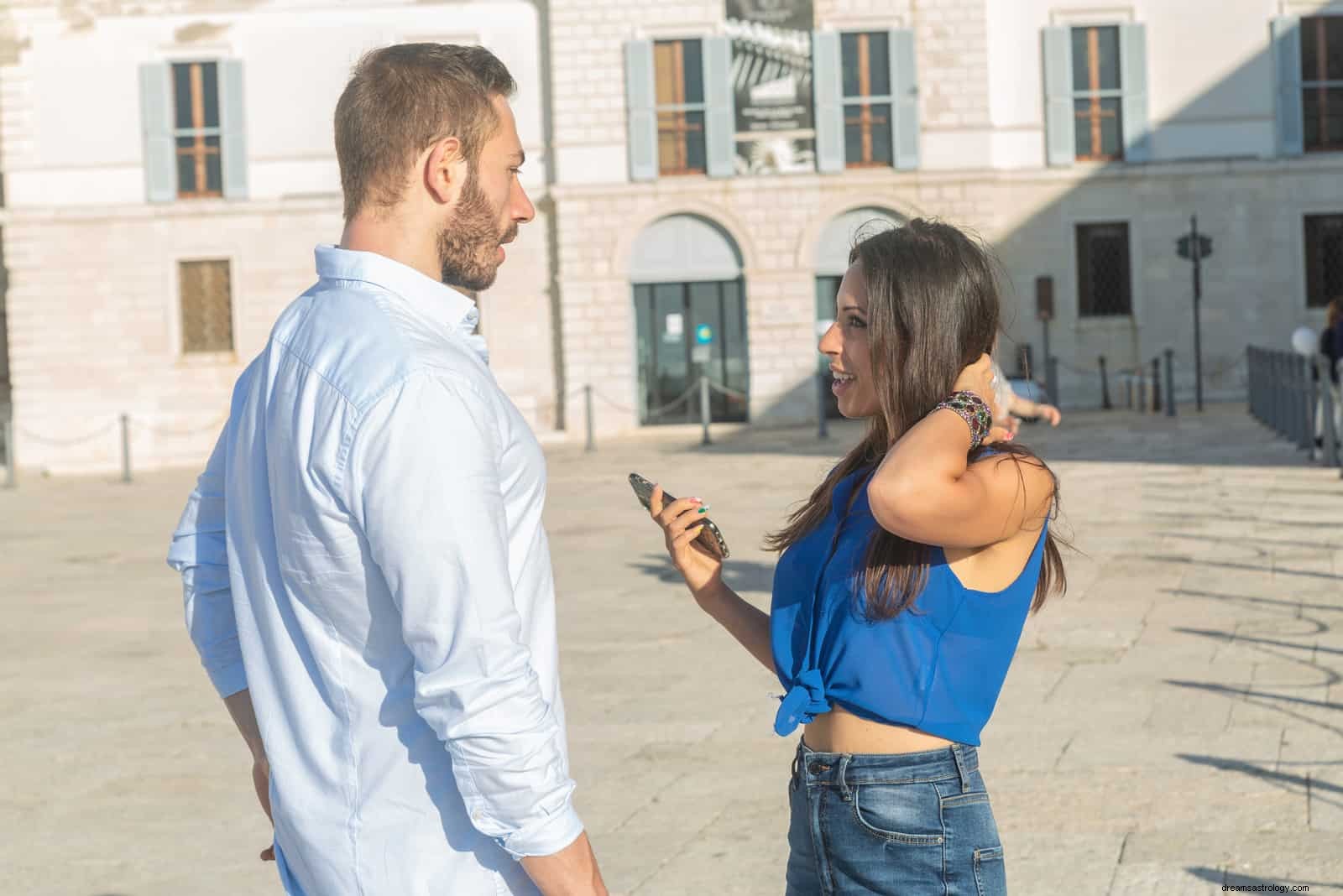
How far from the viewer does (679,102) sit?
93.7 feet

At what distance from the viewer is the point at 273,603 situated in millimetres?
2365

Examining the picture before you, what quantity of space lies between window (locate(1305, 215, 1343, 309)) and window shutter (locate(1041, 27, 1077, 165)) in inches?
163

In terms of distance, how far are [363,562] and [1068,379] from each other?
27672 millimetres

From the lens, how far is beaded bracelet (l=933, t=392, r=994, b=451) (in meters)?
2.71

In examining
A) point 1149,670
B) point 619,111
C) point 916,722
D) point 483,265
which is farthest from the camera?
point 619,111

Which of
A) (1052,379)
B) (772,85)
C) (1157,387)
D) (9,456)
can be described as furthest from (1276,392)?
(9,456)

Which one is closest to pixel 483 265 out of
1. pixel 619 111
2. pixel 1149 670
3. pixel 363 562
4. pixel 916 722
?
pixel 363 562

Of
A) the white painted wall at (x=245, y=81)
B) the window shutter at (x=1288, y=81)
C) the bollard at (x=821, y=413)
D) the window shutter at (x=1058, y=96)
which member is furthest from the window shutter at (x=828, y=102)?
the window shutter at (x=1288, y=81)

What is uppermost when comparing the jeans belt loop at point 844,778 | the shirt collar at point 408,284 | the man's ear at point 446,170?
the man's ear at point 446,170

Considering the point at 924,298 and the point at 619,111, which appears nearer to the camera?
the point at 924,298

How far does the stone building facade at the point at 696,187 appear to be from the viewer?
28.4 m

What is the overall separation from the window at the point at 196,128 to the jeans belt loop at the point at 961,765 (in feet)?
90.5

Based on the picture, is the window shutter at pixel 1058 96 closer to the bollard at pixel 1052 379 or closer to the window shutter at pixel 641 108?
the bollard at pixel 1052 379

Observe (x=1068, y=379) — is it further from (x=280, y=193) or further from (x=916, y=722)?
(x=916, y=722)
